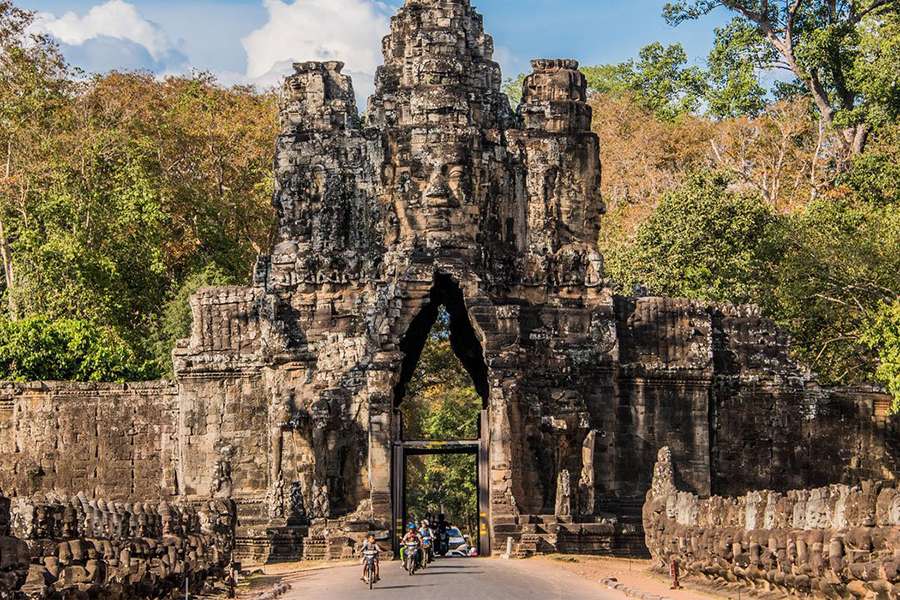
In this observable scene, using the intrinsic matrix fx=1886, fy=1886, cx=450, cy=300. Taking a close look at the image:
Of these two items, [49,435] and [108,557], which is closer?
[108,557]

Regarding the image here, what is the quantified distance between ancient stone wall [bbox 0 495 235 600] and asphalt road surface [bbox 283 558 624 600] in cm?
160

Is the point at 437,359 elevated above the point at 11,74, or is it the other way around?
the point at 11,74

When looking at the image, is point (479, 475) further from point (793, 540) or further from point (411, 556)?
point (793, 540)

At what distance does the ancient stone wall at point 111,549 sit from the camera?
2139cm

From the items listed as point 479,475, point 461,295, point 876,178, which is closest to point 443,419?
point 876,178

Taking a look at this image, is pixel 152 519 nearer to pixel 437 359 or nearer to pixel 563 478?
pixel 563 478

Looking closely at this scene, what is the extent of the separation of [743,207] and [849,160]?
29.4ft

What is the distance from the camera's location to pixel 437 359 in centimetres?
5828

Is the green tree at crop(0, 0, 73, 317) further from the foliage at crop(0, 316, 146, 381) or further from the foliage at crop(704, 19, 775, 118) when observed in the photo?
the foliage at crop(704, 19, 775, 118)

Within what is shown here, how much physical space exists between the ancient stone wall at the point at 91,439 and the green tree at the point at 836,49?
23.6 meters

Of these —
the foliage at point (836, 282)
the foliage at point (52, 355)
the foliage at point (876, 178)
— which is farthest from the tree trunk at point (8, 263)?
the foliage at point (876, 178)

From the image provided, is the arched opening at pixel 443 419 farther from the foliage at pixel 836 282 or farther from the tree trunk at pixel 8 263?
the tree trunk at pixel 8 263

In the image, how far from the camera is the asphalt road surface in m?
28.3

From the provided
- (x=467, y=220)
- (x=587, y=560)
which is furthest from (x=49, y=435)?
(x=587, y=560)
